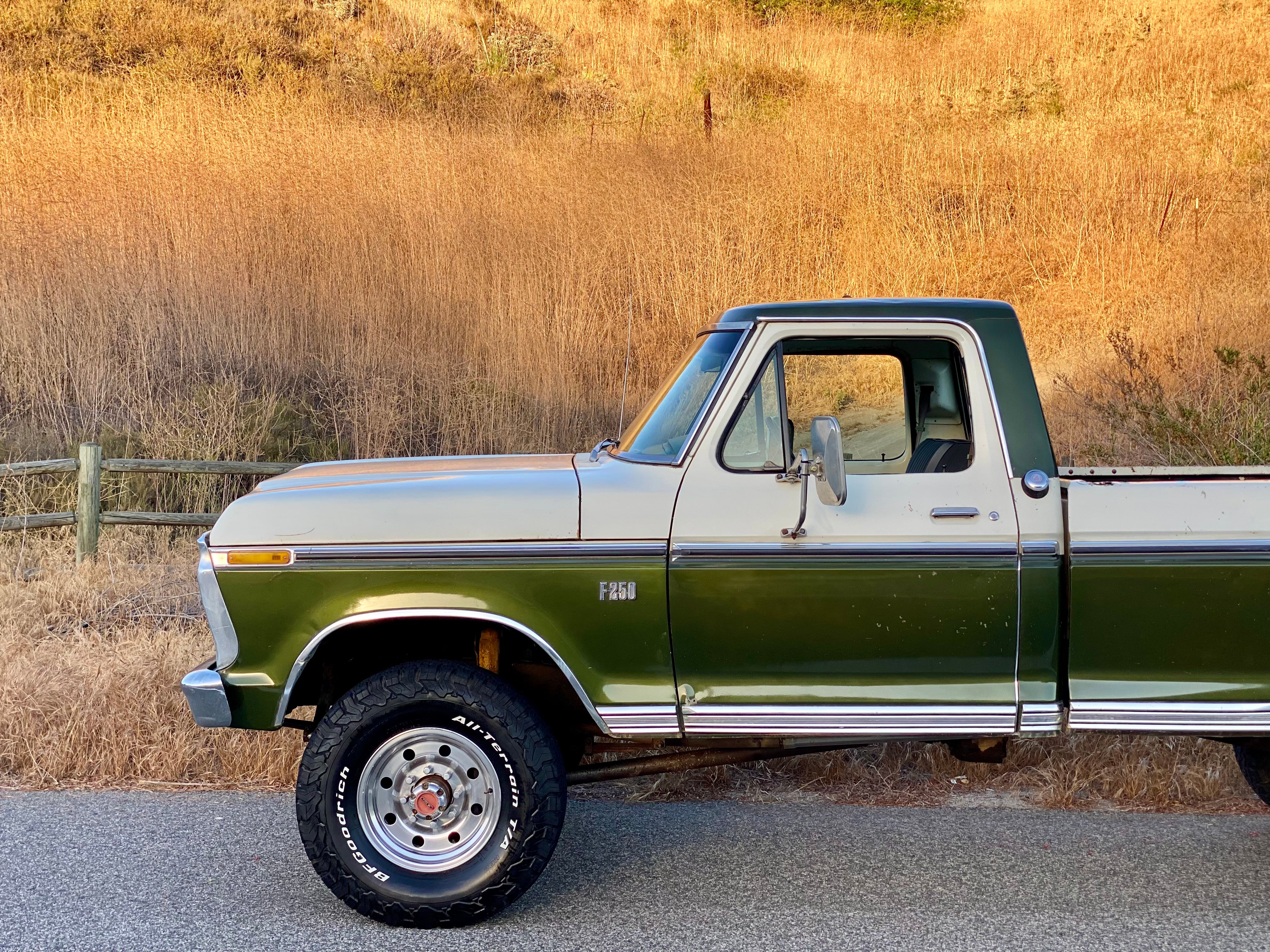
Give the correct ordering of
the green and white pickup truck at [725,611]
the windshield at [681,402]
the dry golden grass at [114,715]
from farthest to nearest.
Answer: the dry golden grass at [114,715] → the windshield at [681,402] → the green and white pickup truck at [725,611]

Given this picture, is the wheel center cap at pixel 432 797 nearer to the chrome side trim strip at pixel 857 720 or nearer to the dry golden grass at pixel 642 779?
the chrome side trim strip at pixel 857 720

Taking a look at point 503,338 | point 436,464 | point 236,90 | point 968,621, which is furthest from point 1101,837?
point 236,90

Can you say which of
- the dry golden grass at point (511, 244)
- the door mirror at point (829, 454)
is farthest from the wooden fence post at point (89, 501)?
the door mirror at point (829, 454)

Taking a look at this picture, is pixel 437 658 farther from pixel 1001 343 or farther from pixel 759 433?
pixel 1001 343

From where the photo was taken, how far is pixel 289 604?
3.90m

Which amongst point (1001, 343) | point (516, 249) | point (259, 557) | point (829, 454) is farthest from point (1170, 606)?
point (516, 249)

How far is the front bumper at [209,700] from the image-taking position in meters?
3.87

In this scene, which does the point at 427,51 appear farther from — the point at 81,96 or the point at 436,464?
the point at 436,464

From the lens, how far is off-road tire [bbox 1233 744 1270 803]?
4754mm

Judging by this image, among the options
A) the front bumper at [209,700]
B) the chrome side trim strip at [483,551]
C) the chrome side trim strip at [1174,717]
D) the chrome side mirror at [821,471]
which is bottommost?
the chrome side trim strip at [1174,717]

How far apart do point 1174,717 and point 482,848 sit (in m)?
2.14

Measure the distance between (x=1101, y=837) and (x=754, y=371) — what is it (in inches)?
91.3

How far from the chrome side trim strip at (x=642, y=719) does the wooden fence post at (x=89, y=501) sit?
5.72 meters

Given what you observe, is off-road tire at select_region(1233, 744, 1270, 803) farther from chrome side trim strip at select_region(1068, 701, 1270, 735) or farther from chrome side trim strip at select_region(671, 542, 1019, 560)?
chrome side trim strip at select_region(671, 542, 1019, 560)
